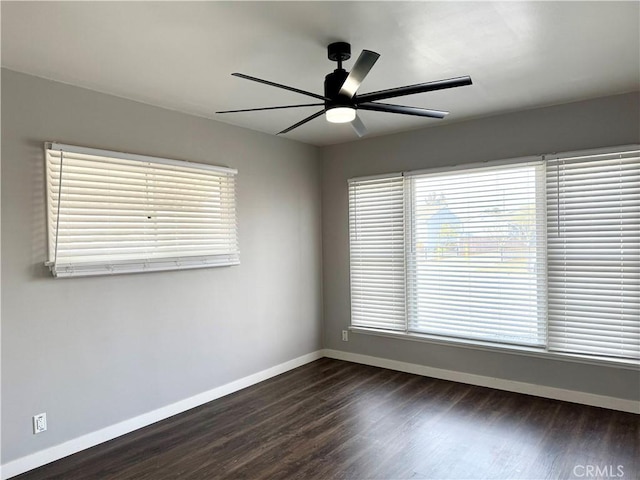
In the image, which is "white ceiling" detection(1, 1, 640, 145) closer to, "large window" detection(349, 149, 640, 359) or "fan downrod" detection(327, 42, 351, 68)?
"fan downrod" detection(327, 42, 351, 68)

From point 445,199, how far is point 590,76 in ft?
5.37

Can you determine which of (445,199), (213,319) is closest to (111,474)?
(213,319)

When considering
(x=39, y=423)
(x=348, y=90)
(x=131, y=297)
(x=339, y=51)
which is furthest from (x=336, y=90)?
(x=39, y=423)

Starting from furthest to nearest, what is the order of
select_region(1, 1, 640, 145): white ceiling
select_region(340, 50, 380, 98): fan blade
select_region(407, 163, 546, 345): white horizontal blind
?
select_region(407, 163, 546, 345): white horizontal blind < select_region(1, 1, 640, 145): white ceiling < select_region(340, 50, 380, 98): fan blade

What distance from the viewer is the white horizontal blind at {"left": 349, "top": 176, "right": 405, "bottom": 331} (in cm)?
471

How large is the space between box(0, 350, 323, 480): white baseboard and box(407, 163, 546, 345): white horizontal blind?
181cm

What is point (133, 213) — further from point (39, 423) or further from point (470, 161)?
point (470, 161)

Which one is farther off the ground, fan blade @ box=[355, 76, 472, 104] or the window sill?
fan blade @ box=[355, 76, 472, 104]

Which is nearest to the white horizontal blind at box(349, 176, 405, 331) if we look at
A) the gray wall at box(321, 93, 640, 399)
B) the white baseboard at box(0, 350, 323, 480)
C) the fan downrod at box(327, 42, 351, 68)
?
the gray wall at box(321, 93, 640, 399)

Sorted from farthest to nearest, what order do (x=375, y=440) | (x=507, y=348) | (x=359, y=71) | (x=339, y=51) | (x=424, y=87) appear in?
(x=507, y=348)
(x=375, y=440)
(x=339, y=51)
(x=424, y=87)
(x=359, y=71)

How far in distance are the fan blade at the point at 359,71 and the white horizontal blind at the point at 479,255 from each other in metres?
2.31

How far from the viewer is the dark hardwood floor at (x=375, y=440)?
271cm

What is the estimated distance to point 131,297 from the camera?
11.1 ft

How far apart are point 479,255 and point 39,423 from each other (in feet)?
12.6
